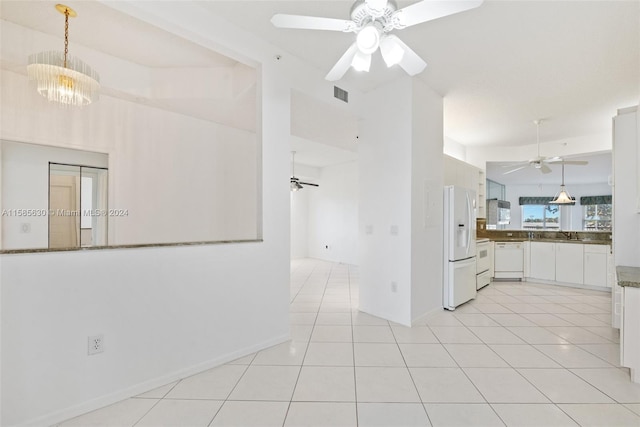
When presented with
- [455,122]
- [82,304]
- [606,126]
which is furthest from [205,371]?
[606,126]

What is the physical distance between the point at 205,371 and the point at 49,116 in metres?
3.24

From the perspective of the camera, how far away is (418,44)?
2771 mm

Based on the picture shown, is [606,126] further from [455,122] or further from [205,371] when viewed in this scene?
[205,371]

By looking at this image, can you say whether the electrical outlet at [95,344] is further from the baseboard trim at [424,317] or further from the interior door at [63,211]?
the baseboard trim at [424,317]

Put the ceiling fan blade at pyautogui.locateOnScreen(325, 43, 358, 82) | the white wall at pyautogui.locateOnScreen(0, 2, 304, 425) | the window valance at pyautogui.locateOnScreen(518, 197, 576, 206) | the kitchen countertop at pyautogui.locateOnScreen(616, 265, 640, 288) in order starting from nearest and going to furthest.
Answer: the white wall at pyautogui.locateOnScreen(0, 2, 304, 425) → the ceiling fan blade at pyautogui.locateOnScreen(325, 43, 358, 82) → the kitchen countertop at pyautogui.locateOnScreen(616, 265, 640, 288) → the window valance at pyautogui.locateOnScreen(518, 197, 576, 206)

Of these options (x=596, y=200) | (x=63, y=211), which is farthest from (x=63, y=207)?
(x=596, y=200)

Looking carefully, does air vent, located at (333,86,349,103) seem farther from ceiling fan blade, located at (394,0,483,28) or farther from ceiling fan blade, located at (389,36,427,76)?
ceiling fan blade, located at (394,0,483,28)

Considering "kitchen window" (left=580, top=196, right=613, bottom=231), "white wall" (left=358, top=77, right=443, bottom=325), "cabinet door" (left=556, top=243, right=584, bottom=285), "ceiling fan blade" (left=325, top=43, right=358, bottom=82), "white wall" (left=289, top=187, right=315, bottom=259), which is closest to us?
"ceiling fan blade" (left=325, top=43, right=358, bottom=82)

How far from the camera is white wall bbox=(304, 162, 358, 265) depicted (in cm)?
791

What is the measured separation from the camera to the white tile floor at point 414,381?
1770mm

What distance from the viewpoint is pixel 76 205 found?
3.61m

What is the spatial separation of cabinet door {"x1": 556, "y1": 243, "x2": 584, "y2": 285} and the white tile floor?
1.99 m

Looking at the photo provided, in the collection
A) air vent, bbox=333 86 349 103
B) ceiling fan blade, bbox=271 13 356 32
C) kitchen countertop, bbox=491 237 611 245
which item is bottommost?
kitchen countertop, bbox=491 237 611 245

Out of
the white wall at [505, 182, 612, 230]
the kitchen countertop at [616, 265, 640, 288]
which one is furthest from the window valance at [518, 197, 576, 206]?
the kitchen countertop at [616, 265, 640, 288]
